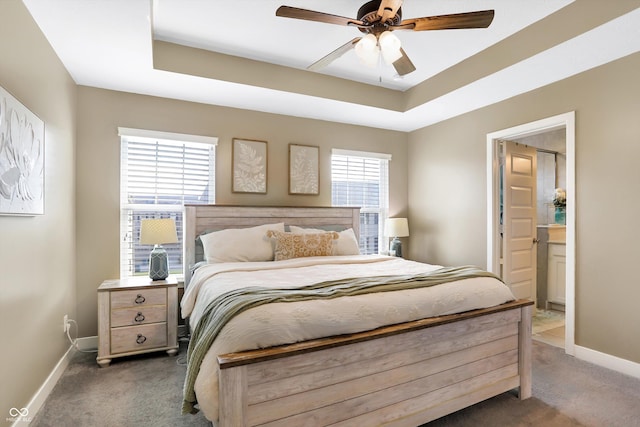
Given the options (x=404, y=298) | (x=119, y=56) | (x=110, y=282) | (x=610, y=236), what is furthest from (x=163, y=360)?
(x=610, y=236)

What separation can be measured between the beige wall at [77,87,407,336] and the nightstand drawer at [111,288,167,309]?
0.57m

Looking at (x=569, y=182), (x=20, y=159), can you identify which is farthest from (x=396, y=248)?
(x=20, y=159)

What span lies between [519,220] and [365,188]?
74.0 inches

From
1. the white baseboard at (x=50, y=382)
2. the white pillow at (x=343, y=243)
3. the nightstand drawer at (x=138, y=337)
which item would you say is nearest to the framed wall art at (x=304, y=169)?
the white pillow at (x=343, y=243)

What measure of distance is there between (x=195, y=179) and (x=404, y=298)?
8.77 feet

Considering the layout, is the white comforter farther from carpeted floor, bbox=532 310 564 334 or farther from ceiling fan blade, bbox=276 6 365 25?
carpeted floor, bbox=532 310 564 334

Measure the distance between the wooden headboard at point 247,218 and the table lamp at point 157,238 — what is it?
0.93 ft

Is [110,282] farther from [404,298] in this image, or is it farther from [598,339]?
[598,339]

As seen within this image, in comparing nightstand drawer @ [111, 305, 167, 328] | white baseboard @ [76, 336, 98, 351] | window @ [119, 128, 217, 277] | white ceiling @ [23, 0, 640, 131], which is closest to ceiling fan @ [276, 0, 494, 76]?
white ceiling @ [23, 0, 640, 131]

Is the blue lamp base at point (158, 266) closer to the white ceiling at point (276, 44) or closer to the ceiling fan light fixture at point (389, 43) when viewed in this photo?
the white ceiling at point (276, 44)

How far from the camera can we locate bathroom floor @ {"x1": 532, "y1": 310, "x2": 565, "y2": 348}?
330cm

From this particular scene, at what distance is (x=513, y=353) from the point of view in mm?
2191

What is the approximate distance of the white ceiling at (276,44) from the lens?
2.23m

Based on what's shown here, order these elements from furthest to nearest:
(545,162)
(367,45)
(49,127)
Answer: (545,162) < (49,127) < (367,45)
